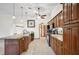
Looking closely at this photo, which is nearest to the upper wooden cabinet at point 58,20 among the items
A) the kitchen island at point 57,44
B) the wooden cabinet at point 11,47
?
the kitchen island at point 57,44

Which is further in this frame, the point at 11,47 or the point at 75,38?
the point at 11,47

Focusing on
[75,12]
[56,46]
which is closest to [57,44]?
[56,46]

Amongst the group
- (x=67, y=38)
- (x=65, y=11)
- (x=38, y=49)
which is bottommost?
(x=38, y=49)

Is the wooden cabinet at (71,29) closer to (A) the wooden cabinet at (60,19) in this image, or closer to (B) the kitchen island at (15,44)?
(A) the wooden cabinet at (60,19)

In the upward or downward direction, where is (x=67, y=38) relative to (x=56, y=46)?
upward

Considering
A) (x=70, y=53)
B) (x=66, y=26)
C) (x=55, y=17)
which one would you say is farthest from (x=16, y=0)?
(x=70, y=53)

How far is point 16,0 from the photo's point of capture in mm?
2311

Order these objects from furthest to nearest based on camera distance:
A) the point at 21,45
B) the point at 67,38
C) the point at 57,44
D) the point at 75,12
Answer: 1. the point at 21,45
2. the point at 57,44
3. the point at 67,38
4. the point at 75,12

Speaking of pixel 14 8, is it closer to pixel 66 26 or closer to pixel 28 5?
pixel 28 5

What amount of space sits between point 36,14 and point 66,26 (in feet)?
2.04

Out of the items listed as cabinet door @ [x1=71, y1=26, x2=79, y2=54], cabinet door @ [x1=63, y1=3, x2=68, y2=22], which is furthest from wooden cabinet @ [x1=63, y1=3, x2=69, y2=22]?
cabinet door @ [x1=71, y1=26, x2=79, y2=54]

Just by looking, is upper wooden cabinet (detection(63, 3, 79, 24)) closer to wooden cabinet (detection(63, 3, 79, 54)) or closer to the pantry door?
wooden cabinet (detection(63, 3, 79, 54))

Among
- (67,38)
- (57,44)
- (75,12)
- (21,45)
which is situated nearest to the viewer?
(75,12)

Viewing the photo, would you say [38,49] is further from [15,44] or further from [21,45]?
[15,44]
